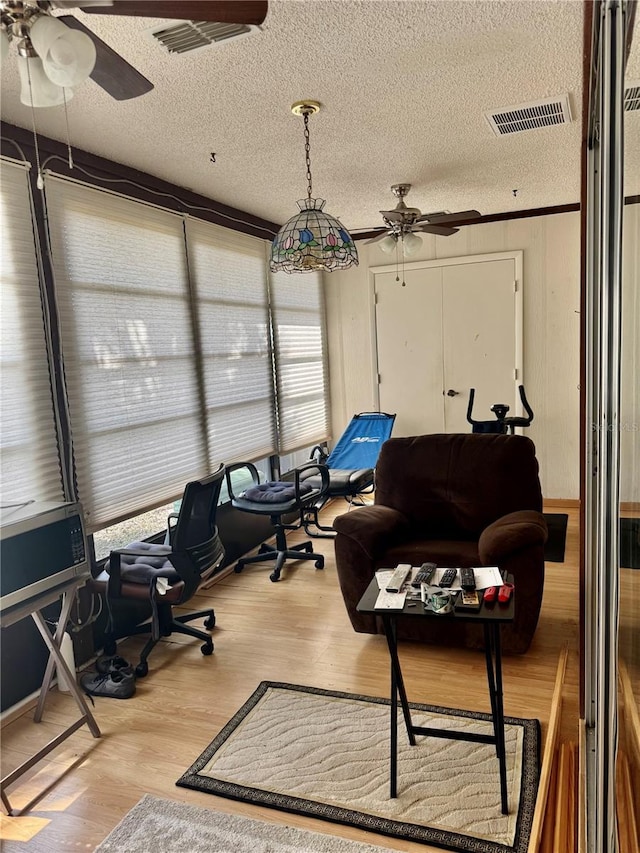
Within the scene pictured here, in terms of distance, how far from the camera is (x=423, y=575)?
7.05ft

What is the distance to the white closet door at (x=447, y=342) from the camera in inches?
216

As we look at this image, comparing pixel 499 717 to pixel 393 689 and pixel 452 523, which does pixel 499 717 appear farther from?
pixel 452 523

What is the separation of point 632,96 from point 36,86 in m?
1.31

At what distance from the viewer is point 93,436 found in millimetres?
3148

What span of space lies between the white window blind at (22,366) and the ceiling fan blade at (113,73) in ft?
4.47

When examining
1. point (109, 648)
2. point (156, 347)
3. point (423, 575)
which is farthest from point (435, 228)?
point (109, 648)

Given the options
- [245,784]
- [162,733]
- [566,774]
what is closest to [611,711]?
[566,774]

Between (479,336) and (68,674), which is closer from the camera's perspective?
(68,674)

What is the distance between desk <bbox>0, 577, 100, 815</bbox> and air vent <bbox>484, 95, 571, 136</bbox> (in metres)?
2.87

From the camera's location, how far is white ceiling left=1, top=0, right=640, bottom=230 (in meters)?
2.06

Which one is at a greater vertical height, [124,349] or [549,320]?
[549,320]

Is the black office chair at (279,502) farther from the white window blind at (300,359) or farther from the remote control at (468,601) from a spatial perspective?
the remote control at (468,601)

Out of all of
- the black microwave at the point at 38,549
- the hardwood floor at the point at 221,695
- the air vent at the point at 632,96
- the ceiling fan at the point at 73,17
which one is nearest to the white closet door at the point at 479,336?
the hardwood floor at the point at 221,695

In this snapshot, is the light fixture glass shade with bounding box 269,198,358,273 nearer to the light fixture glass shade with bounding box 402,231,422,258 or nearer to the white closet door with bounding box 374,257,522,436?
the light fixture glass shade with bounding box 402,231,422,258
